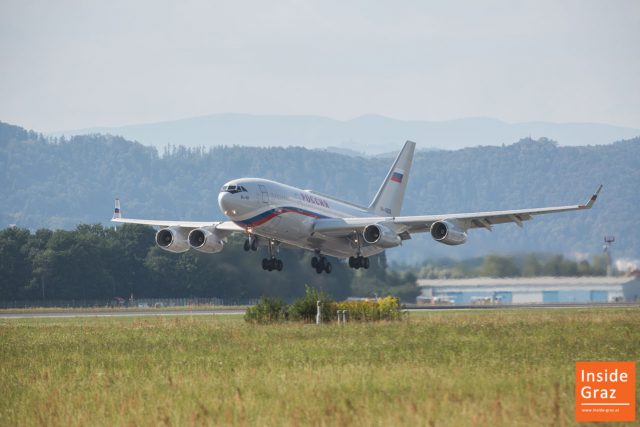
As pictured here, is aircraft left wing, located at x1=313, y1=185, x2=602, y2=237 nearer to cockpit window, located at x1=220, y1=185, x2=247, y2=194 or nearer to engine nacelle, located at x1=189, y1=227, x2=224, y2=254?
cockpit window, located at x1=220, y1=185, x2=247, y2=194

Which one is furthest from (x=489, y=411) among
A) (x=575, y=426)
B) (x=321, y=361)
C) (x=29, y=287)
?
(x=29, y=287)

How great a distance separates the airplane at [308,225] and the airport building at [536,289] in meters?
10.3

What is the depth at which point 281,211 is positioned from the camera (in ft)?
204

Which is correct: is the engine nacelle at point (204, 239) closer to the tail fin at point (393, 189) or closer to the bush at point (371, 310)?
the tail fin at point (393, 189)

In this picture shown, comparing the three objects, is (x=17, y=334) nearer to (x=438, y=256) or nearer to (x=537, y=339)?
(x=537, y=339)

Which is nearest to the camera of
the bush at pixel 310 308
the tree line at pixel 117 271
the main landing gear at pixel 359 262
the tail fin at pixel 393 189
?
the bush at pixel 310 308

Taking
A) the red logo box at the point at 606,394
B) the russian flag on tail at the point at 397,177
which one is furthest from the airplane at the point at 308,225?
the red logo box at the point at 606,394

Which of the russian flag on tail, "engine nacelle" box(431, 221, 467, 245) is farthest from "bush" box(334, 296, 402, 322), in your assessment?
the russian flag on tail

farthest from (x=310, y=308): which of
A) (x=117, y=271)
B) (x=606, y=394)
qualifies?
(x=117, y=271)

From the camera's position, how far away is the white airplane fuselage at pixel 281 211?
60.8 m

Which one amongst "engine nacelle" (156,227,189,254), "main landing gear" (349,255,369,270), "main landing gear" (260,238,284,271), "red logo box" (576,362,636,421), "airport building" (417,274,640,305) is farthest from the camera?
"airport building" (417,274,640,305)

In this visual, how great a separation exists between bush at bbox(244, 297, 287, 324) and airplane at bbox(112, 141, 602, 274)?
809 cm

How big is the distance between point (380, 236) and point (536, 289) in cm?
2011

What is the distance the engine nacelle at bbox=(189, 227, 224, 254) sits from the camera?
224 feet
